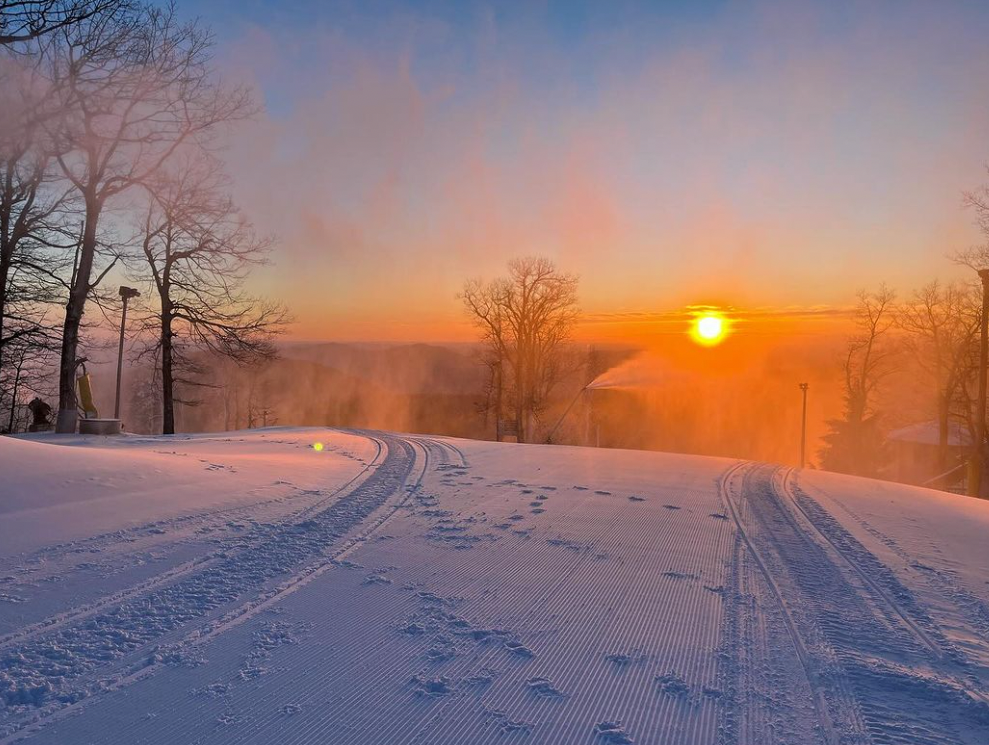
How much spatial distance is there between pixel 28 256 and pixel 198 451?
13.6 m

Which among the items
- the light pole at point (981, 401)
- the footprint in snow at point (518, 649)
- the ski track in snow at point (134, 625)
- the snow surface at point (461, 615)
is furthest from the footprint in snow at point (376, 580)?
the light pole at point (981, 401)

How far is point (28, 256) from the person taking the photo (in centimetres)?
1966

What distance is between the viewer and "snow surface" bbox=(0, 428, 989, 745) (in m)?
3.00

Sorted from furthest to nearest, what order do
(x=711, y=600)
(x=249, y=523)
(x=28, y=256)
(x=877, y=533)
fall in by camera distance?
(x=28, y=256)
(x=877, y=533)
(x=249, y=523)
(x=711, y=600)

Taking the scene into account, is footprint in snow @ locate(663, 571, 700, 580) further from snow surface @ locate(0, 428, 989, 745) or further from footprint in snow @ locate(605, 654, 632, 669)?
footprint in snow @ locate(605, 654, 632, 669)

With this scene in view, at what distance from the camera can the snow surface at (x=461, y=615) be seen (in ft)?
9.84

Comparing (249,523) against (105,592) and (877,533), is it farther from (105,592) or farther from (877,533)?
(877,533)

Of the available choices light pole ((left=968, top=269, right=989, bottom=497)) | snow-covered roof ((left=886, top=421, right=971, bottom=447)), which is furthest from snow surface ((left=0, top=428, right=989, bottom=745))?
snow-covered roof ((left=886, top=421, right=971, bottom=447))

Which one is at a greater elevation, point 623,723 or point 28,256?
point 28,256

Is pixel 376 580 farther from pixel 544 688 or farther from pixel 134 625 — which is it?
pixel 544 688

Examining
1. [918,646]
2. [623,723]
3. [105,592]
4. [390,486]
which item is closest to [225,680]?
[105,592]

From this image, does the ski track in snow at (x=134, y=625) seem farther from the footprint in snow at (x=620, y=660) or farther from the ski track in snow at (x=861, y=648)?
the ski track in snow at (x=861, y=648)

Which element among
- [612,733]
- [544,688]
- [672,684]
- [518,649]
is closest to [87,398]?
[518,649]

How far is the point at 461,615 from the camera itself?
13.8 feet
